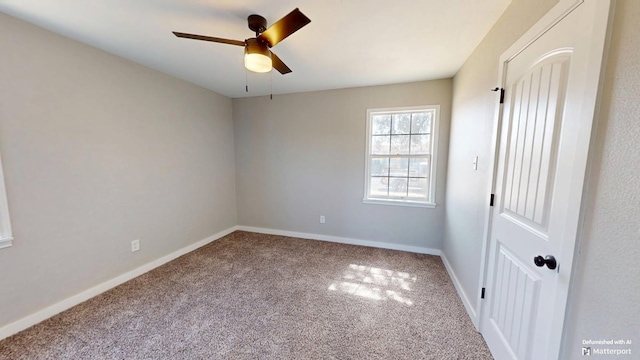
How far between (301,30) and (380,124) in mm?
1842

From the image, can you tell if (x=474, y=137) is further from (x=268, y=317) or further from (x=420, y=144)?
(x=268, y=317)

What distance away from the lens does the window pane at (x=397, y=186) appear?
3279 millimetres

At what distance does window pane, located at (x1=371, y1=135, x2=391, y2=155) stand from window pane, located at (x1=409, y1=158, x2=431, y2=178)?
15.9 inches

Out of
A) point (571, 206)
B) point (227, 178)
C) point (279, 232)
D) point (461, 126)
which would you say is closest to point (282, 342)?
point (571, 206)

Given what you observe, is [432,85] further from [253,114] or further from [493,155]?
[253,114]

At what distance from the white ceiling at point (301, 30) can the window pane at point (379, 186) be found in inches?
57.0

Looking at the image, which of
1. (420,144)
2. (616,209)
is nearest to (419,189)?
(420,144)

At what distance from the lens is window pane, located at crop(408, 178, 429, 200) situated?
3.17m

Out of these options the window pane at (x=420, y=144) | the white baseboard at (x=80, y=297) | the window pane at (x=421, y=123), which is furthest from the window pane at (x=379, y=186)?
the white baseboard at (x=80, y=297)

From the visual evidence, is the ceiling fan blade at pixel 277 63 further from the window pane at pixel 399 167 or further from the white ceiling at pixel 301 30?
the window pane at pixel 399 167

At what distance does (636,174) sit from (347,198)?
9.31 feet

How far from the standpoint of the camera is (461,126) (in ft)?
7.82

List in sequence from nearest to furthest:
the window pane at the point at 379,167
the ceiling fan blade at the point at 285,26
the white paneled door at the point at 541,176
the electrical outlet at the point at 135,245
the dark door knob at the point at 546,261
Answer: the white paneled door at the point at 541,176, the dark door knob at the point at 546,261, the ceiling fan blade at the point at 285,26, the electrical outlet at the point at 135,245, the window pane at the point at 379,167

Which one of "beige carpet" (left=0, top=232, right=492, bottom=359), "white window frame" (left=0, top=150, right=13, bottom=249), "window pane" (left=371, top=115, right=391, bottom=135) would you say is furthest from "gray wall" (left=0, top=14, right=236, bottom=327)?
"window pane" (left=371, top=115, right=391, bottom=135)
